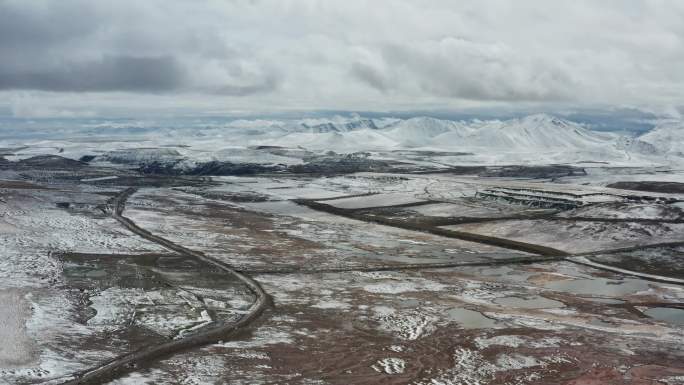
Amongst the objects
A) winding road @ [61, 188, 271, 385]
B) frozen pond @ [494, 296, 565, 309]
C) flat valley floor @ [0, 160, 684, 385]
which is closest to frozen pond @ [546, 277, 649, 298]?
flat valley floor @ [0, 160, 684, 385]

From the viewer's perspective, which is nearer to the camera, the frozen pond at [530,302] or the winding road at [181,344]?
the winding road at [181,344]

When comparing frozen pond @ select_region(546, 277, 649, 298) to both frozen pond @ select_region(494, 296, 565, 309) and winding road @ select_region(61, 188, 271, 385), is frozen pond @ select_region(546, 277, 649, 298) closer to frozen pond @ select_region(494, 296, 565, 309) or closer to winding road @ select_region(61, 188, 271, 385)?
frozen pond @ select_region(494, 296, 565, 309)

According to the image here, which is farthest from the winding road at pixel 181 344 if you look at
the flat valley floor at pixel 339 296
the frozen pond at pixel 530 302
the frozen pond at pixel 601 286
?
the frozen pond at pixel 601 286

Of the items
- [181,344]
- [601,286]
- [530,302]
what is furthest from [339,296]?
[601,286]

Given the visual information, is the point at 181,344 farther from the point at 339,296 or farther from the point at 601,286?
the point at 601,286

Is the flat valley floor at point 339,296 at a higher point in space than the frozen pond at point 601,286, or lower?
higher

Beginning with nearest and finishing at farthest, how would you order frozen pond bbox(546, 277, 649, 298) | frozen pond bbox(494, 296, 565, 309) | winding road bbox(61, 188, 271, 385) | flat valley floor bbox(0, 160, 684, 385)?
winding road bbox(61, 188, 271, 385) < flat valley floor bbox(0, 160, 684, 385) < frozen pond bbox(494, 296, 565, 309) < frozen pond bbox(546, 277, 649, 298)

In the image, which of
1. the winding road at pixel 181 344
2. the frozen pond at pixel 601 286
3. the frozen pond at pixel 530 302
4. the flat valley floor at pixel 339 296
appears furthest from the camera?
the frozen pond at pixel 601 286

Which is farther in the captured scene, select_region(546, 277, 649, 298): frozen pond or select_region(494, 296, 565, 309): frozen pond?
select_region(546, 277, 649, 298): frozen pond

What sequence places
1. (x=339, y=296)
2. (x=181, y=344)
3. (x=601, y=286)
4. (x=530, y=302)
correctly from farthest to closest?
(x=601, y=286) → (x=530, y=302) → (x=339, y=296) → (x=181, y=344)

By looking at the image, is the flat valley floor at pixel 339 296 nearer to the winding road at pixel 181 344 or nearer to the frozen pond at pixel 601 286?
the winding road at pixel 181 344

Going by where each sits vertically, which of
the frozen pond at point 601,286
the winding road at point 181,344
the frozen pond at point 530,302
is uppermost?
the winding road at point 181,344

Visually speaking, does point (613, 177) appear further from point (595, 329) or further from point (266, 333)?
point (266, 333)
